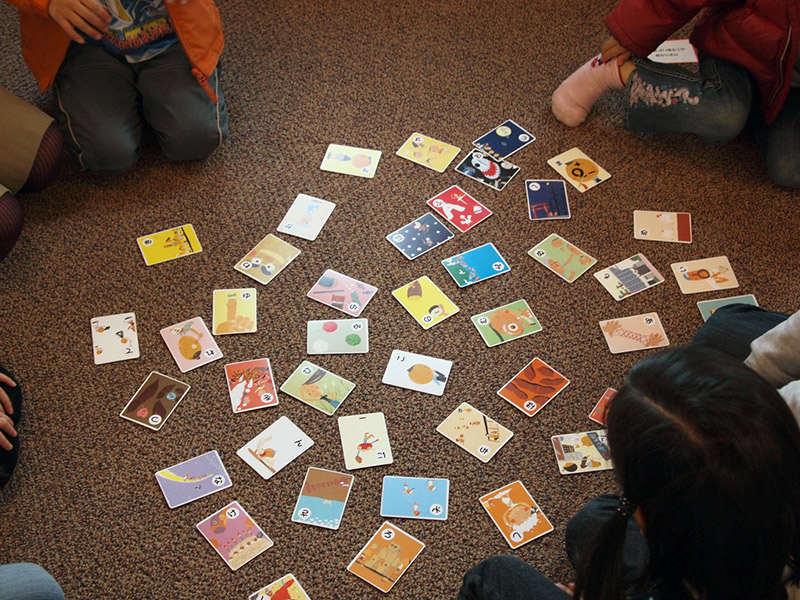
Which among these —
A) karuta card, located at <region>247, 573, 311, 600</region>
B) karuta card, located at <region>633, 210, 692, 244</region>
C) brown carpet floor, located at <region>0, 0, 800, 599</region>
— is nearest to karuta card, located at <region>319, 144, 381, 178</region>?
brown carpet floor, located at <region>0, 0, 800, 599</region>

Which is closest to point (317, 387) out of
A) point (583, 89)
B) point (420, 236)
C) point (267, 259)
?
point (267, 259)

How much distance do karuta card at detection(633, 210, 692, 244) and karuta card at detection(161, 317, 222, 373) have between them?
1.01m

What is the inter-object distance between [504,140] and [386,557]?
3.77ft

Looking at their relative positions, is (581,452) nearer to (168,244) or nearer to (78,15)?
(168,244)

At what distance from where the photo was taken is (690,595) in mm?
908

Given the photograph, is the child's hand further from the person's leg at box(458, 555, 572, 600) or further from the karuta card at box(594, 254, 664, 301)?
the person's leg at box(458, 555, 572, 600)

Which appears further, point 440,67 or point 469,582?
point 440,67

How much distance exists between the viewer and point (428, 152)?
203cm

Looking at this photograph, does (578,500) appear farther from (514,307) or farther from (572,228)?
(572,228)

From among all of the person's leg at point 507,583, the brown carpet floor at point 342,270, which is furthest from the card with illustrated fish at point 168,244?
the person's leg at point 507,583

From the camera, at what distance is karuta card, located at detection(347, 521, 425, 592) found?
4.41ft

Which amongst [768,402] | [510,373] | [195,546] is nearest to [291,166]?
[510,373]

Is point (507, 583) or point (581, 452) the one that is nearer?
point (507, 583)

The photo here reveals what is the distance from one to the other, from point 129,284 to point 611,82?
1285 millimetres
